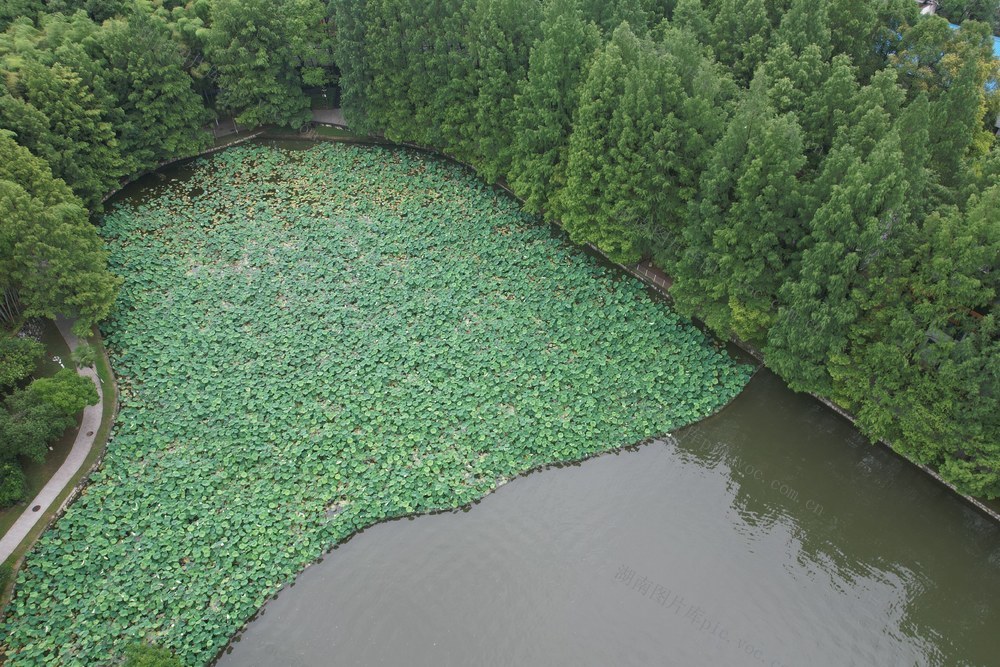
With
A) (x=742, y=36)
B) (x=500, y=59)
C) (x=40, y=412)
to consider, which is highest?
(x=742, y=36)

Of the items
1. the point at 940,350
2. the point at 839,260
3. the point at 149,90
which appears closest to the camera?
the point at 940,350

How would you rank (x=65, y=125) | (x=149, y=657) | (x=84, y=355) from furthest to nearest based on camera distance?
1. (x=65, y=125)
2. (x=84, y=355)
3. (x=149, y=657)

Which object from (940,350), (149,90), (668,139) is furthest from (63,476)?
(940,350)

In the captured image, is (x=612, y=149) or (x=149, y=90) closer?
(x=612, y=149)

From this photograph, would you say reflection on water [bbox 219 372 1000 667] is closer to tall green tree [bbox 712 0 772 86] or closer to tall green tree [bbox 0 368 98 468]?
tall green tree [bbox 0 368 98 468]

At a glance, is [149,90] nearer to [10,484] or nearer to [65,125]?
[65,125]

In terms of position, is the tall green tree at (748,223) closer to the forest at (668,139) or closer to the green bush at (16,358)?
the forest at (668,139)

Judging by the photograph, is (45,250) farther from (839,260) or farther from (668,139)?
(839,260)

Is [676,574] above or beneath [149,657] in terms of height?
above
